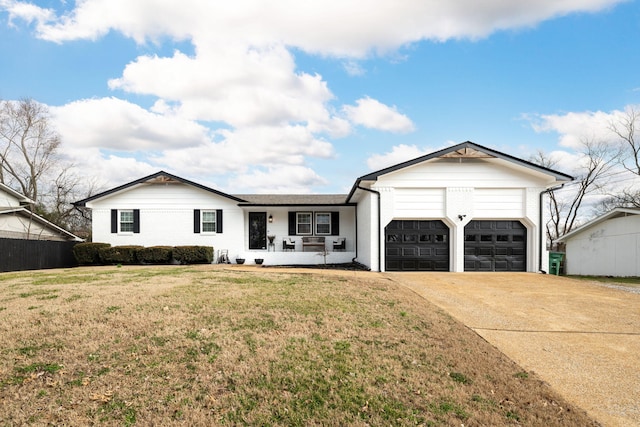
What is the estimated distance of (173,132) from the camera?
23172 millimetres

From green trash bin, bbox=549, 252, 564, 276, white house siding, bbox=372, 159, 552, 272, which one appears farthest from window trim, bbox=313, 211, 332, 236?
green trash bin, bbox=549, 252, 564, 276

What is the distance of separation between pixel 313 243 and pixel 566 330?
14071 mm

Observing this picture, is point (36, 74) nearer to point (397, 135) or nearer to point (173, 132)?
point (173, 132)

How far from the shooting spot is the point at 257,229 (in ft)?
66.6

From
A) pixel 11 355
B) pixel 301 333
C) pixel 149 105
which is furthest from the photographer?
pixel 149 105

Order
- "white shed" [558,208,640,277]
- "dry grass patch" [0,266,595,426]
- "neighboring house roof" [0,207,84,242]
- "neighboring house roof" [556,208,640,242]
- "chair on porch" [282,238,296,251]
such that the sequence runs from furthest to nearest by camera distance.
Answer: "chair on porch" [282,238,296,251] < "neighboring house roof" [0,207,84,242] < "white shed" [558,208,640,277] < "neighboring house roof" [556,208,640,242] < "dry grass patch" [0,266,595,426]

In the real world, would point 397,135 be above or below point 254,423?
above

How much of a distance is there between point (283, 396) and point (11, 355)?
138 inches

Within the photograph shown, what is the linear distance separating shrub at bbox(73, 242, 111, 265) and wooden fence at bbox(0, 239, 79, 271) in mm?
873

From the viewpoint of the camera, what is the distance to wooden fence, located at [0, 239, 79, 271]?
15.6 m

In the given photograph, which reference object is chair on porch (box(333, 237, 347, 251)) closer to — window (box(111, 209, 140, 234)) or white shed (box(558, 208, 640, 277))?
window (box(111, 209, 140, 234))

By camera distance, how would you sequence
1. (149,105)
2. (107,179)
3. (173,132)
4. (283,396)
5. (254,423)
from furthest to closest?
1. (107,179)
2. (173,132)
3. (149,105)
4. (283,396)
5. (254,423)

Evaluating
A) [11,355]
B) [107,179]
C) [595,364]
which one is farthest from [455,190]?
Answer: [107,179]

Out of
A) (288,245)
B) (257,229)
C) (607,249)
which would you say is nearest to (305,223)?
(288,245)
